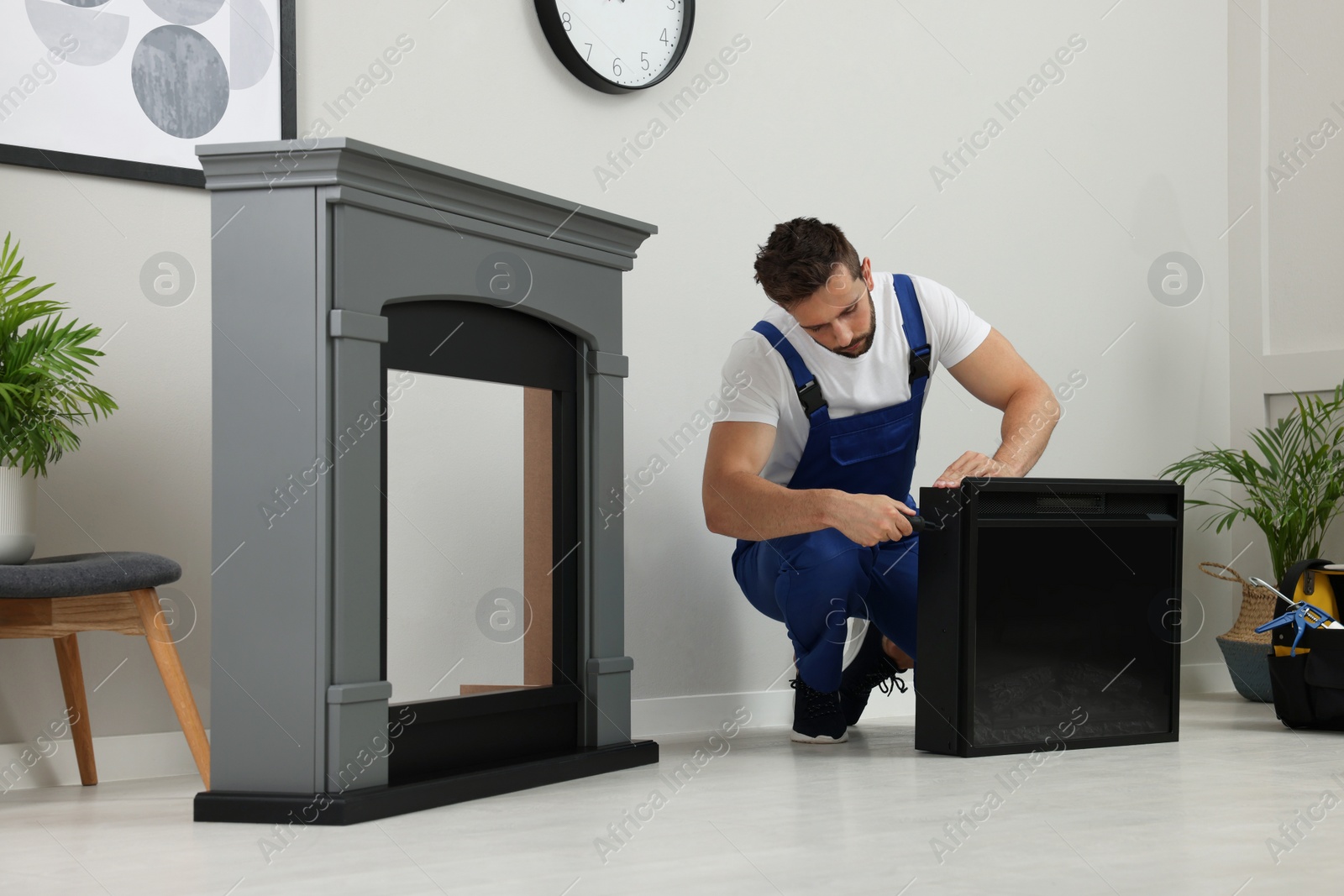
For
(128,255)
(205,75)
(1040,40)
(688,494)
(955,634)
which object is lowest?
(955,634)

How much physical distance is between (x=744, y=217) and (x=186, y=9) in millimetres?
1383

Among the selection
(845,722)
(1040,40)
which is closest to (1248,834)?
Result: (845,722)

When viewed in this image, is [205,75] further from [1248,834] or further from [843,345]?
[1248,834]

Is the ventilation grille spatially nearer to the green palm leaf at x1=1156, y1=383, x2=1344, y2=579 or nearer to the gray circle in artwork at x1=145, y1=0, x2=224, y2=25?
the green palm leaf at x1=1156, y1=383, x2=1344, y2=579

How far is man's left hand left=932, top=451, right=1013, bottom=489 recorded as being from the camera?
2.43 m

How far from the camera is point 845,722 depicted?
2.79m

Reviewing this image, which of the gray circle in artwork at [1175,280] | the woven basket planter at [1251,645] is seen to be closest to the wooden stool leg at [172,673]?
the woven basket planter at [1251,645]

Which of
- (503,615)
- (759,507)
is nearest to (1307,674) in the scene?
(759,507)

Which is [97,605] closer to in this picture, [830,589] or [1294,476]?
[830,589]

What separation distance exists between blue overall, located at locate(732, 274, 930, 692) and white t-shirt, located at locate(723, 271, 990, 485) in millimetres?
18

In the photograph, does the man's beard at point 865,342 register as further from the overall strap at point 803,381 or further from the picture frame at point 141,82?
the picture frame at point 141,82

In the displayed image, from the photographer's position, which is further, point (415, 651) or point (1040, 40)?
point (1040, 40)

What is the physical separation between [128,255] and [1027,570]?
1.79 m

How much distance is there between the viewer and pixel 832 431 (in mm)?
2639
